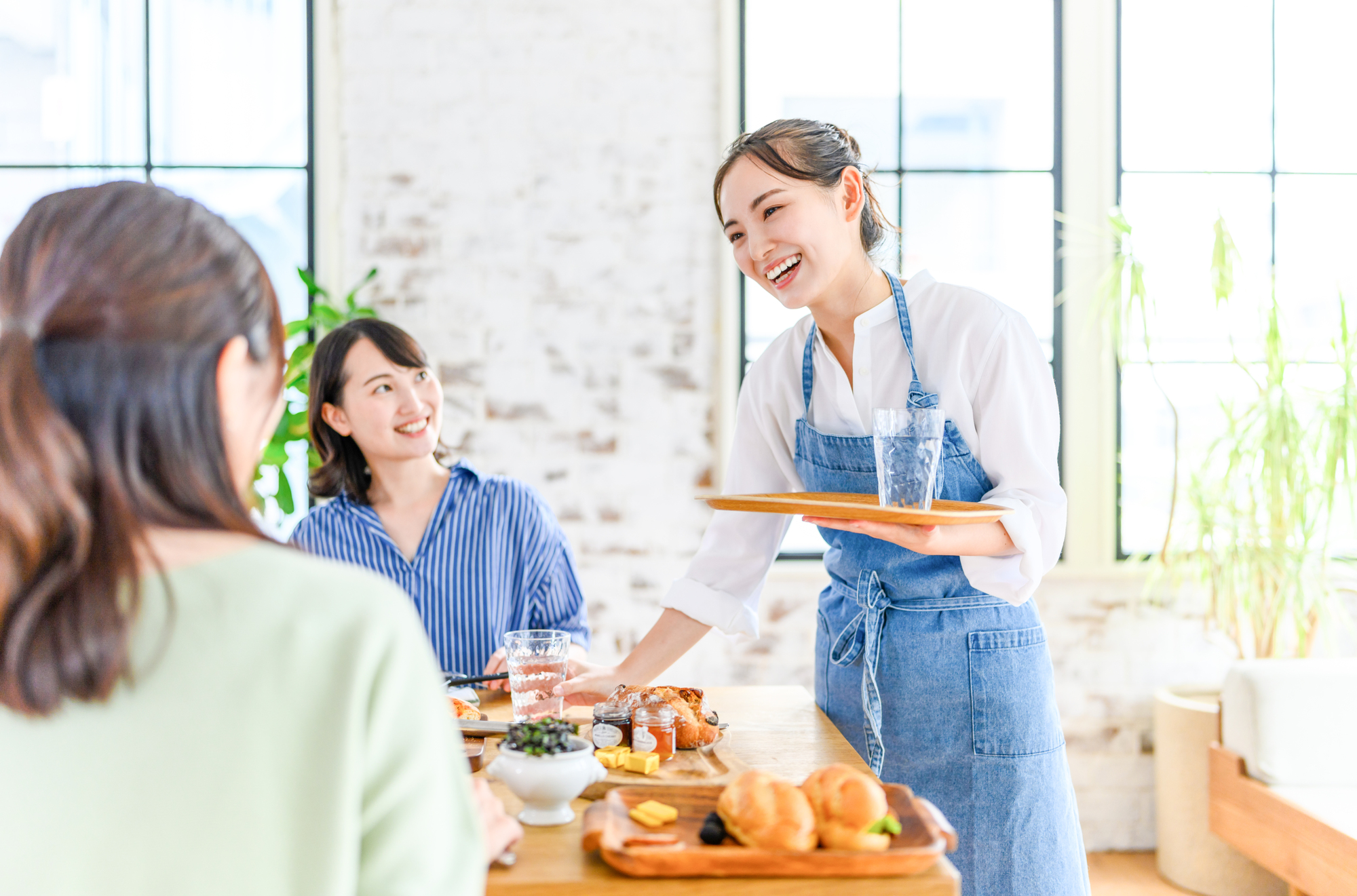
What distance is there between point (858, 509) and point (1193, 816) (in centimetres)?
225

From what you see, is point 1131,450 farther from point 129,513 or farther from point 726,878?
point 129,513

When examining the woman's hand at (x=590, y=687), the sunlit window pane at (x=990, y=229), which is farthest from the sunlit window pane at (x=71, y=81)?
the woman's hand at (x=590, y=687)

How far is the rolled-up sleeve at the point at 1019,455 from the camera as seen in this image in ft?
4.41

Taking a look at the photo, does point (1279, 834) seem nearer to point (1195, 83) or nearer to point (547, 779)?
point (547, 779)

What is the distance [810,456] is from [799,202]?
1.38 ft

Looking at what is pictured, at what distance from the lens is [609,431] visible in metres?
3.11

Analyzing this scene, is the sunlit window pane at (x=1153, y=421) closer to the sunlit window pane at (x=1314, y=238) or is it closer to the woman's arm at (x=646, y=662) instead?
the sunlit window pane at (x=1314, y=238)

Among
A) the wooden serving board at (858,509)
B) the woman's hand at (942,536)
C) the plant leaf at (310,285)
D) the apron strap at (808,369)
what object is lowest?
the woman's hand at (942,536)

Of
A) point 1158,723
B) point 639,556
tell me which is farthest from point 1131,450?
point 639,556

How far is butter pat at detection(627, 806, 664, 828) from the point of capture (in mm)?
952

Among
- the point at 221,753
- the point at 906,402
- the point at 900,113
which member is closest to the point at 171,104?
the point at 900,113

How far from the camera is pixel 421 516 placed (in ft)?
6.50

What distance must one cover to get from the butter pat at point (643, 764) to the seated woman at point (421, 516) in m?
0.71

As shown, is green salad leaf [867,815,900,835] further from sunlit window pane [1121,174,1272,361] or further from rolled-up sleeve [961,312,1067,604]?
sunlit window pane [1121,174,1272,361]
